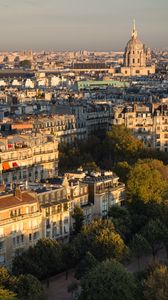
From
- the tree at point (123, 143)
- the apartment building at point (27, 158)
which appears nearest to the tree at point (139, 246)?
the apartment building at point (27, 158)

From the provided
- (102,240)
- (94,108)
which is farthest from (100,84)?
(102,240)

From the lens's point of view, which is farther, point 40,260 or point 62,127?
point 62,127

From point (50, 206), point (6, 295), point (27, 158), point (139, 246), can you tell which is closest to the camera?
point (6, 295)

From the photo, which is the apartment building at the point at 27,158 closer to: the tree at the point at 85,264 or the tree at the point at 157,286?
the tree at the point at 85,264

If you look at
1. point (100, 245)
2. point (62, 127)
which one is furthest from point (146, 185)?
point (62, 127)

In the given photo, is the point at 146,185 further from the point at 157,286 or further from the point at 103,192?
the point at 157,286

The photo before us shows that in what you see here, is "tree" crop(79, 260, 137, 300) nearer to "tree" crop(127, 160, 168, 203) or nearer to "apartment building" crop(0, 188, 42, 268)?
"apartment building" crop(0, 188, 42, 268)

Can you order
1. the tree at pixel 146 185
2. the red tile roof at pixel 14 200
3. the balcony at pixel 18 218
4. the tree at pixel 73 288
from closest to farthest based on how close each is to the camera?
the tree at pixel 73 288
the balcony at pixel 18 218
the red tile roof at pixel 14 200
the tree at pixel 146 185

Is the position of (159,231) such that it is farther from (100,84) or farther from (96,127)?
(100,84)
